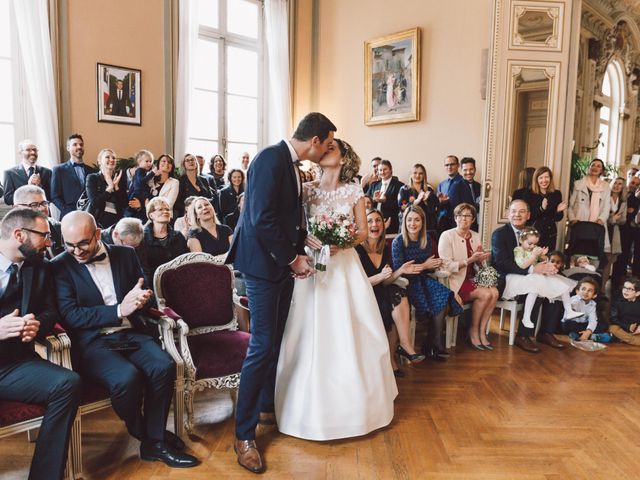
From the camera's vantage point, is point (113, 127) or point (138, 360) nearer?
point (138, 360)

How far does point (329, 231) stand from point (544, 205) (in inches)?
134

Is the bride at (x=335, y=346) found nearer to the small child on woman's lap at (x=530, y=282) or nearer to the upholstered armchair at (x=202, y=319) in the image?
the upholstered armchair at (x=202, y=319)

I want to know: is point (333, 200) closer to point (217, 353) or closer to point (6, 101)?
point (217, 353)

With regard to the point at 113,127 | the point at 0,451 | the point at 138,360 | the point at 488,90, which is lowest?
the point at 0,451

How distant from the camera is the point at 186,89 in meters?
7.50

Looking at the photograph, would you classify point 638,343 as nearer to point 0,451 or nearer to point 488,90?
point 488,90

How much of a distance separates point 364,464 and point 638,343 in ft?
10.8

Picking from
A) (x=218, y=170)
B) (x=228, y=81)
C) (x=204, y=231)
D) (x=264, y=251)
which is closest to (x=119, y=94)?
(x=218, y=170)

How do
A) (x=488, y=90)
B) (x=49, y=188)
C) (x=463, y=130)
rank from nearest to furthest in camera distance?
(x=49, y=188) < (x=488, y=90) < (x=463, y=130)

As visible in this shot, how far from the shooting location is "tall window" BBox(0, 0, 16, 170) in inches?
242

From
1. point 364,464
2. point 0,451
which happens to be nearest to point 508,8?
point 364,464

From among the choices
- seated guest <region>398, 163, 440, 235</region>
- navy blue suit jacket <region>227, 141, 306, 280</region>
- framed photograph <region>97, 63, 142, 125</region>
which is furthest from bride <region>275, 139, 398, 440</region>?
framed photograph <region>97, 63, 142, 125</region>

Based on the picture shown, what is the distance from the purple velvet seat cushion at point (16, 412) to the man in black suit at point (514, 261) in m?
3.68

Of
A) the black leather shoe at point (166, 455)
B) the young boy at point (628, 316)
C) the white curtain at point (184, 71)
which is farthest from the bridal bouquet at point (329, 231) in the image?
the white curtain at point (184, 71)
